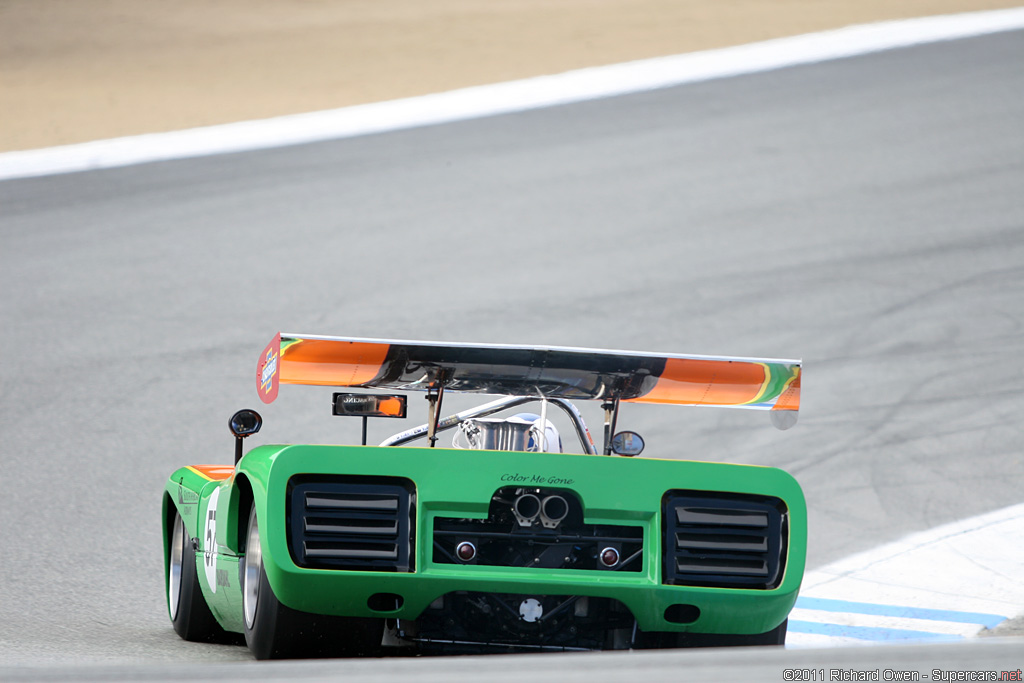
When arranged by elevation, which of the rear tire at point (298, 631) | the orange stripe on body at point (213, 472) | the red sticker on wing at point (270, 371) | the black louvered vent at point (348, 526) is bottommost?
the rear tire at point (298, 631)

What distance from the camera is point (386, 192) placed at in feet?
51.6

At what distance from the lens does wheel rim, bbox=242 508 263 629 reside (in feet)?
14.0

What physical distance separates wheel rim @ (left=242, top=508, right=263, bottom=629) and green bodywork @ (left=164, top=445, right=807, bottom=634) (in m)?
0.20

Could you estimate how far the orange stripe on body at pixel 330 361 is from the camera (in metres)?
4.39

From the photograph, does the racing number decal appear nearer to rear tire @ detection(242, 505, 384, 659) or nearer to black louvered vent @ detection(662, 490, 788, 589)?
rear tire @ detection(242, 505, 384, 659)

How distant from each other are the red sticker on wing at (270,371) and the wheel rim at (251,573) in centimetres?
42

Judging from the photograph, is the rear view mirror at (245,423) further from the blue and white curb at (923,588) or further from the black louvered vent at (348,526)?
the blue and white curb at (923,588)

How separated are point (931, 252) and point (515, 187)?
201 inches

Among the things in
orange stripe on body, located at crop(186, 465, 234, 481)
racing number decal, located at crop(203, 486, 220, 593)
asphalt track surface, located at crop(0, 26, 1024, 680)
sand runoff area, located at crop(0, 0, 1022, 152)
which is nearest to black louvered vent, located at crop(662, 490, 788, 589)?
racing number decal, located at crop(203, 486, 220, 593)

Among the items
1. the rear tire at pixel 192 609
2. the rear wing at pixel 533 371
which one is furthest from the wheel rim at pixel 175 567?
the rear wing at pixel 533 371

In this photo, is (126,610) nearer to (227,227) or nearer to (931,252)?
(227,227)

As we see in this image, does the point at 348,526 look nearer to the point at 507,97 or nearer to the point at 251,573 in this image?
the point at 251,573

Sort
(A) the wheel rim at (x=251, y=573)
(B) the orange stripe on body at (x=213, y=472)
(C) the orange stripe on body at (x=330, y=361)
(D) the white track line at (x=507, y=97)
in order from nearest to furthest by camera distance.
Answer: (A) the wheel rim at (x=251, y=573) < (C) the orange stripe on body at (x=330, y=361) < (B) the orange stripe on body at (x=213, y=472) < (D) the white track line at (x=507, y=97)

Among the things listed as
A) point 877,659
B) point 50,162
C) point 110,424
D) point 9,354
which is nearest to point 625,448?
point 877,659
